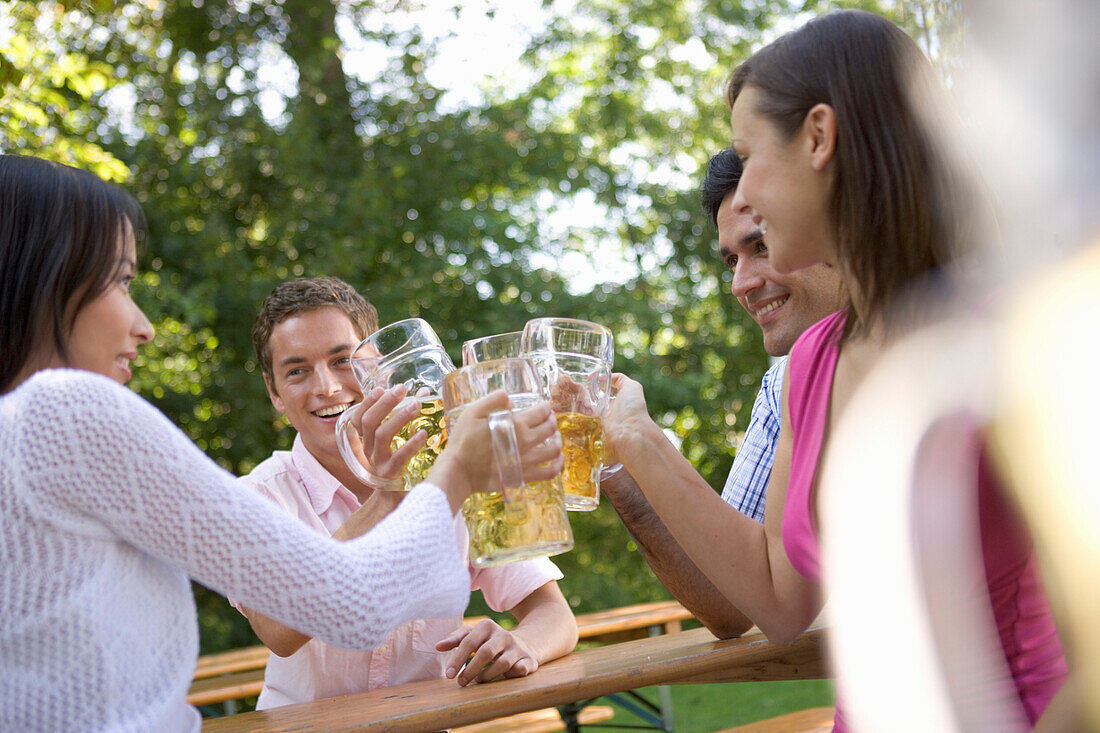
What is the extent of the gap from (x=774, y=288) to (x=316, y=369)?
3.88 feet

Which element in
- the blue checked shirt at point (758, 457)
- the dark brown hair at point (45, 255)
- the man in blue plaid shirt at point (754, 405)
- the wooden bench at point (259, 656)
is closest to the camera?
the dark brown hair at point (45, 255)

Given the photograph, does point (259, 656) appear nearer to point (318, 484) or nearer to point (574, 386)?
point (318, 484)

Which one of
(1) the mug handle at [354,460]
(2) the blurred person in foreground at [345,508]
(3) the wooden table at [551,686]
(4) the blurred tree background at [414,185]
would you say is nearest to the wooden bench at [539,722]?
(2) the blurred person in foreground at [345,508]

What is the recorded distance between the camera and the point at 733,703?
21.7ft

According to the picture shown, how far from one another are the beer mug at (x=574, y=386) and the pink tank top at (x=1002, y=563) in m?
0.32

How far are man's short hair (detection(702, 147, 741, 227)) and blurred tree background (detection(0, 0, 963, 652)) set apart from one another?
5516mm

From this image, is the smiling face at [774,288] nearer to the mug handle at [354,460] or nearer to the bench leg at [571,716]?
the mug handle at [354,460]

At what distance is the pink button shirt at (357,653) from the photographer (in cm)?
234

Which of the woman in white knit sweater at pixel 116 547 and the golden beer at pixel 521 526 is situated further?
the golden beer at pixel 521 526

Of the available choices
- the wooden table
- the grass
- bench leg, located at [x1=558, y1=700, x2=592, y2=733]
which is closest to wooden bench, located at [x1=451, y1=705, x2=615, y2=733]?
bench leg, located at [x1=558, y1=700, x2=592, y2=733]

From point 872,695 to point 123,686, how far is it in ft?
3.46

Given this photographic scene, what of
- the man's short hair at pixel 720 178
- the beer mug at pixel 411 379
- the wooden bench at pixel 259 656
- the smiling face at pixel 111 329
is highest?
the man's short hair at pixel 720 178

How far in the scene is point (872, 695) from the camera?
1601 millimetres

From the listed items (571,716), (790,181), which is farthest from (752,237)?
(571,716)
